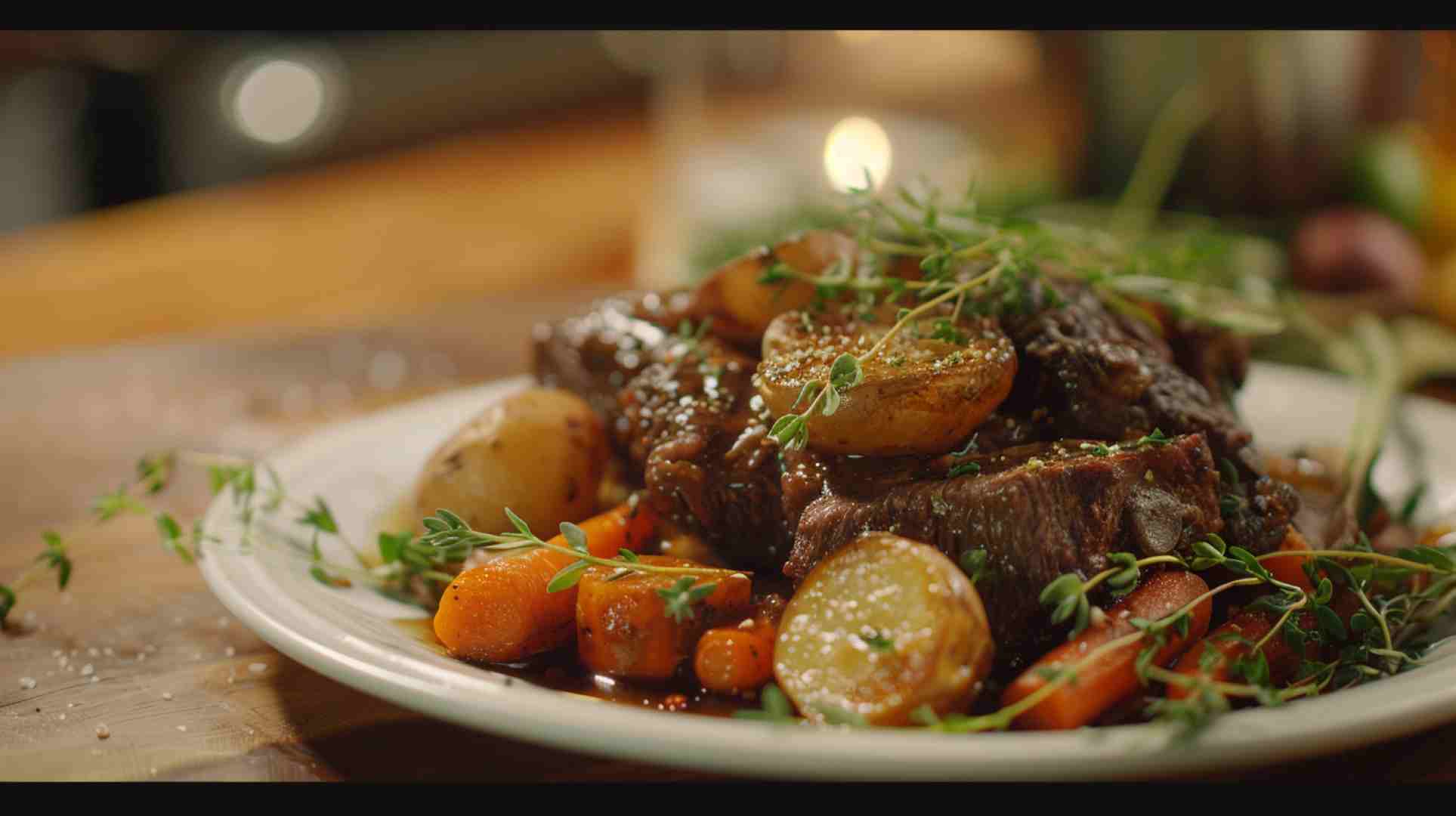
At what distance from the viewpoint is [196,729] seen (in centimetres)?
163

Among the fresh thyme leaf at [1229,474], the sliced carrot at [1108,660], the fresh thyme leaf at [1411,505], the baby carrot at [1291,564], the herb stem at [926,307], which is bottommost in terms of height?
the fresh thyme leaf at [1411,505]

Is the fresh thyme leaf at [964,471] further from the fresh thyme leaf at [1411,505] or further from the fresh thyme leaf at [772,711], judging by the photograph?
the fresh thyme leaf at [1411,505]

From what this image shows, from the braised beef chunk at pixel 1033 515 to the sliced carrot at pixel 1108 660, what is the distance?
0.07 meters

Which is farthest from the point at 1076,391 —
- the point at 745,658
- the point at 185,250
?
the point at 185,250

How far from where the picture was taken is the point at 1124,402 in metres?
1.83

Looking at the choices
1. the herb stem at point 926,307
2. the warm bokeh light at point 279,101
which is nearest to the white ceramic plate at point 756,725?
the herb stem at point 926,307

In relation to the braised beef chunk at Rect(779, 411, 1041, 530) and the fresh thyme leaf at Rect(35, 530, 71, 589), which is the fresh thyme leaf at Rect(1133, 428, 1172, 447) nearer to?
the braised beef chunk at Rect(779, 411, 1041, 530)

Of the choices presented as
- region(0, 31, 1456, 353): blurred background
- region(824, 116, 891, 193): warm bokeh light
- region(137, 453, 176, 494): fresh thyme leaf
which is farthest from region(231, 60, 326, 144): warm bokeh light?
region(137, 453, 176, 494): fresh thyme leaf

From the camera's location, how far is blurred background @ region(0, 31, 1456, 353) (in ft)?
15.1

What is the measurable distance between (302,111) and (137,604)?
6.02 metres

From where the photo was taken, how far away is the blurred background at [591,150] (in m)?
4.60

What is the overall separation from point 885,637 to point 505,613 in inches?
23.1

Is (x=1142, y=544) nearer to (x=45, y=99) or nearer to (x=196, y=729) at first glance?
(x=196, y=729)

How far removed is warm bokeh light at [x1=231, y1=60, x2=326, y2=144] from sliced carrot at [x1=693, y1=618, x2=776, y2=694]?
6637mm
